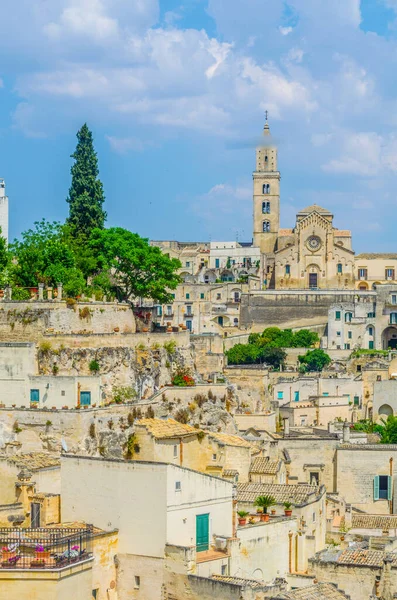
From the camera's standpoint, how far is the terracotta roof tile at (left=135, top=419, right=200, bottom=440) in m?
51.7

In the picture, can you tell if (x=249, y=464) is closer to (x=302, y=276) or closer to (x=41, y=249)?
(x=41, y=249)

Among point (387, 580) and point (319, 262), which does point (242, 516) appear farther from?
point (319, 262)

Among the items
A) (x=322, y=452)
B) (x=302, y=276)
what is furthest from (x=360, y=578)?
(x=302, y=276)

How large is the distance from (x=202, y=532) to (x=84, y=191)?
1906 inches

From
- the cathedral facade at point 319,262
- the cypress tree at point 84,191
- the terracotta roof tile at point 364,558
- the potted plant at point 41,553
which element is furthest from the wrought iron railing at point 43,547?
the cathedral facade at point 319,262

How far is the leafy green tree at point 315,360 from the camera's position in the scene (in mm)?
94137

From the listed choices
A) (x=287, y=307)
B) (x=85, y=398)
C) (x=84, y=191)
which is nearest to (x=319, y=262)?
(x=287, y=307)

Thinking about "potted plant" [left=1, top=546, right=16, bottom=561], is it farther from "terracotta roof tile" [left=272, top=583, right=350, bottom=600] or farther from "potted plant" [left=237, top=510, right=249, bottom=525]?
"potted plant" [left=237, top=510, right=249, bottom=525]

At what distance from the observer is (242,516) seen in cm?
4247

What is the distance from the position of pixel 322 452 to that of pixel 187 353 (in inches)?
469

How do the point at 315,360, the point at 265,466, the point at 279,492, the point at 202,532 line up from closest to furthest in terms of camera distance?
the point at 202,532 < the point at 279,492 < the point at 265,466 < the point at 315,360

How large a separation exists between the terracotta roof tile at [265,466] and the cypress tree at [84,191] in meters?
31.8

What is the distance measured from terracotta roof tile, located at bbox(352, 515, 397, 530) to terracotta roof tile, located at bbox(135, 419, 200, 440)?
7.83 m

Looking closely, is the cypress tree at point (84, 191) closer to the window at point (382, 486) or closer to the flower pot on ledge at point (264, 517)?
the window at point (382, 486)
